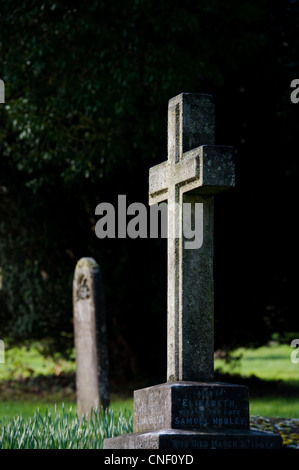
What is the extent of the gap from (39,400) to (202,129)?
31.4 feet

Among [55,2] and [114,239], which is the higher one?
[55,2]

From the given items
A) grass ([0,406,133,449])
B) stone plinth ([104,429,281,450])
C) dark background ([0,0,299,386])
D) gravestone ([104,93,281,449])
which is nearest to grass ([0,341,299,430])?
dark background ([0,0,299,386])

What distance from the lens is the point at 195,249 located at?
6.88 metres

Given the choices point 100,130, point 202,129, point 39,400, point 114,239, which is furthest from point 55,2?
point 39,400

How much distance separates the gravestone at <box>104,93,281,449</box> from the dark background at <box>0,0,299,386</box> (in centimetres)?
544

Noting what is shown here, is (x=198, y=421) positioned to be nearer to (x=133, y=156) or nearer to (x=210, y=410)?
(x=210, y=410)

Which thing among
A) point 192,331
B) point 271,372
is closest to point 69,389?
point 271,372

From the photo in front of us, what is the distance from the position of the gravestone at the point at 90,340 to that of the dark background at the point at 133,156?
2801 mm

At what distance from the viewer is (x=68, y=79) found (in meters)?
12.9

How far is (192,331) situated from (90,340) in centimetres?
381

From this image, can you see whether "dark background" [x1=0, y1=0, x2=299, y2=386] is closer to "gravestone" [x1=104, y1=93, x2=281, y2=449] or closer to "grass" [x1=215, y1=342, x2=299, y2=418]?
"grass" [x1=215, y1=342, x2=299, y2=418]

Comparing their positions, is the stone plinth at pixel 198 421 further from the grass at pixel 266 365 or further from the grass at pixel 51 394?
the grass at pixel 266 365

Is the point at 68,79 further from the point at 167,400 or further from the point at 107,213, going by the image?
the point at 167,400

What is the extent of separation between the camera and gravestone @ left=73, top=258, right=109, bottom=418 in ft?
33.5
